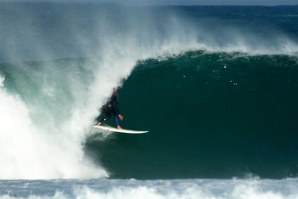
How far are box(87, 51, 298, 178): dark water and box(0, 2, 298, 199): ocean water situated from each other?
30mm

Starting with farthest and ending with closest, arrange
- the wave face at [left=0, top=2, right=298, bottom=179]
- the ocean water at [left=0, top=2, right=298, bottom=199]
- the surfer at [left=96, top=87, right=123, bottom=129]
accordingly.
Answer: the surfer at [left=96, top=87, right=123, bottom=129] → the wave face at [left=0, top=2, right=298, bottom=179] → the ocean water at [left=0, top=2, right=298, bottom=199]

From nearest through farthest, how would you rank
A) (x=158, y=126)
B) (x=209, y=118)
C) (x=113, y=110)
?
(x=113, y=110) < (x=158, y=126) < (x=209, y=118)

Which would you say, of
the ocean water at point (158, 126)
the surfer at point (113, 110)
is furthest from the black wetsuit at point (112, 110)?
the ocean water at point (158, 126)

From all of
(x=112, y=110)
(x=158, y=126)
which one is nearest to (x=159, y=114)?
(x=158, y=126)

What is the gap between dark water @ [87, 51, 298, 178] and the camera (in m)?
11.9

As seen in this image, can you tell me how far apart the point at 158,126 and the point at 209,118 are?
5.19 ft

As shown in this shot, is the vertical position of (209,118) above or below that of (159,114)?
below

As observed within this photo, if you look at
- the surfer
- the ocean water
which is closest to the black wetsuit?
the surfer

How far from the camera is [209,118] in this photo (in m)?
14.1

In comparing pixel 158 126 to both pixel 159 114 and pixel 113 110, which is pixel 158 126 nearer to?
pixel 159 114

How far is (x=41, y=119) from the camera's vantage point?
13.8 meters

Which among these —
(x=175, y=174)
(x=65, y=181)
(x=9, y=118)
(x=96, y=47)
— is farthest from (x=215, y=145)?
(x=96, y=47)

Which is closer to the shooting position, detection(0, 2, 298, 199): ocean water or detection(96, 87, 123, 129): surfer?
detection(0, 2, 298, 199): ocean water

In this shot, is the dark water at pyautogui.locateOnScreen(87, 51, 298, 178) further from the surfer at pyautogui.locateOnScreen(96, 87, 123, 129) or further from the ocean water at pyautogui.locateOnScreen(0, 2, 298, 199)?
the surfer at pyautogui.locateOnScreen(96, 87, 123, 129)
